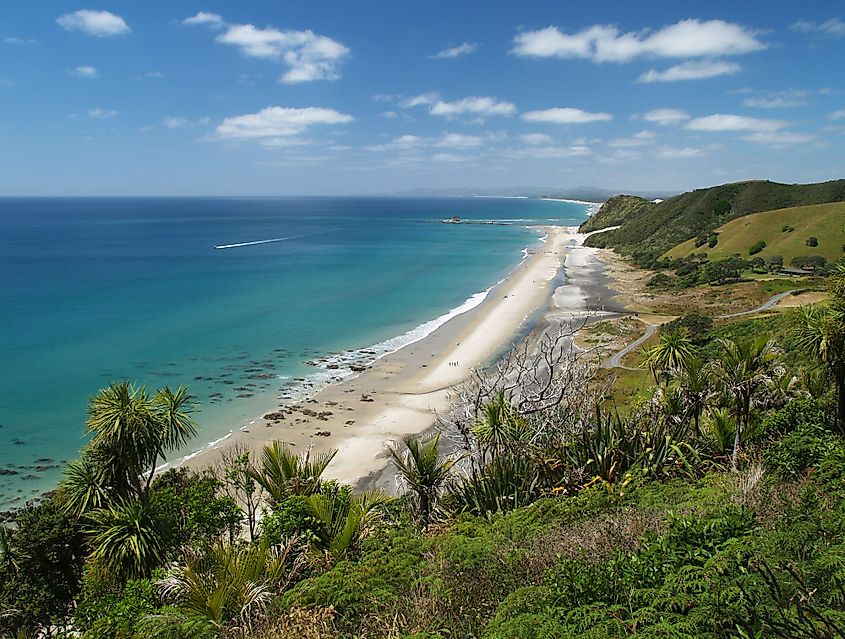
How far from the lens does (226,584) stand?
702 centimetres

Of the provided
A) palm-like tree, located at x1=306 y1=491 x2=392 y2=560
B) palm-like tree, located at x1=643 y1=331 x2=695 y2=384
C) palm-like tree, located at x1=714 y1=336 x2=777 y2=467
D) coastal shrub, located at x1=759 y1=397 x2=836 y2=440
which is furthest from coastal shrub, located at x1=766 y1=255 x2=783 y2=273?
palm-like tree, located at x1=306 y1=491 x2=392 y2=560

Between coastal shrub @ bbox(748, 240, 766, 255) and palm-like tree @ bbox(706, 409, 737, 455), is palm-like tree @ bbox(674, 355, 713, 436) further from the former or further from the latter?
coastal shrub @ bbox(748, 240, 766, 255)

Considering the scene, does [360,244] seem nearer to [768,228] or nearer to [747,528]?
[768,228]

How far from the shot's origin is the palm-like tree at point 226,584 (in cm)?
679

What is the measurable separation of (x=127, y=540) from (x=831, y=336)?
13.6 metres

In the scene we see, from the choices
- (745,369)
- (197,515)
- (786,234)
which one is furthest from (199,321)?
(786,234)

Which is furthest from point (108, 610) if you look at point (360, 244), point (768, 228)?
point (360, 244)

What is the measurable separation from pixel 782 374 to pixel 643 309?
33.6 m

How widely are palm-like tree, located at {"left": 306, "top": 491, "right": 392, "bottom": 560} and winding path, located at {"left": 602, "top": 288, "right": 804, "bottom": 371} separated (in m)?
23.2

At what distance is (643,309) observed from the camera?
→ 155 ft

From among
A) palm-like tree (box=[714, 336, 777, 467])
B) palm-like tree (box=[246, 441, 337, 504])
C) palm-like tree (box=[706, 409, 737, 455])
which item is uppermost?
palm-like tree (box=[714, 336, 777, 467])

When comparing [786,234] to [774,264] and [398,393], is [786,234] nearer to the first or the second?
[774,264]

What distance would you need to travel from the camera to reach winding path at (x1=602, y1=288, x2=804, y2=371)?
103 ft

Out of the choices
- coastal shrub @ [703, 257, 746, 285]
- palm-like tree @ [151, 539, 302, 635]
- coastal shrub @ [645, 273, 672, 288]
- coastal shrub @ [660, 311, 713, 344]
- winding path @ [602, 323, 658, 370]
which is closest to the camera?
palm-like tree @ [151, 539, 302, 635]
